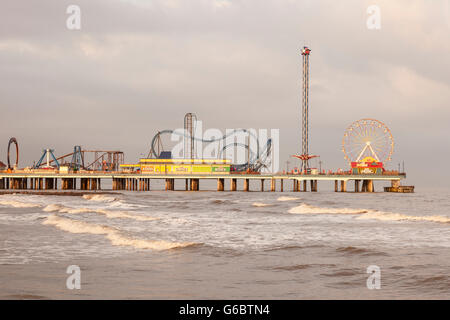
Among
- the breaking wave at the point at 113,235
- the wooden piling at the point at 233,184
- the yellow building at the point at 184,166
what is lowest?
the wooden piling at the point at 233,184

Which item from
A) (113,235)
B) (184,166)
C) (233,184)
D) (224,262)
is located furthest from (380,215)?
(184,166)

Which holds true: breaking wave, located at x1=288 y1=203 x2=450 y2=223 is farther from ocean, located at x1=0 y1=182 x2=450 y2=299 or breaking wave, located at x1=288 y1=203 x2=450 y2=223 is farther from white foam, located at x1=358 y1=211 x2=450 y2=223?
ocean, located at x1=0 y1=182 x2=450 y2=299

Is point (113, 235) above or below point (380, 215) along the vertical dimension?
above

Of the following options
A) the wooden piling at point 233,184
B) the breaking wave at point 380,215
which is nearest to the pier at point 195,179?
the wooden piling at point 233,184

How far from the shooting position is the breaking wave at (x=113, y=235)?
702 inches

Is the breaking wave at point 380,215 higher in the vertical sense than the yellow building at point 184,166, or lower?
lower

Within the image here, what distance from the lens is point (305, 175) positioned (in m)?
105

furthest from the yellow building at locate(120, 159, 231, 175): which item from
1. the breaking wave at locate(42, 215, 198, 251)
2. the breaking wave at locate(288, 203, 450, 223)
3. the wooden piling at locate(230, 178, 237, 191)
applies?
the breaking wave at locate(42, 215, 198, 251)

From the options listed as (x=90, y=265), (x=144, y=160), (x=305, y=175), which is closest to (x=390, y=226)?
(x=90, y=265)

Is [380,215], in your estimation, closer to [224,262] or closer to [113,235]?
[113,235]

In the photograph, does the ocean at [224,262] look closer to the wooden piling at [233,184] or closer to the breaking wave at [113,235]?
the breaking wave at [113,235]

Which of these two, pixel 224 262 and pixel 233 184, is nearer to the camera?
pixel 224 262

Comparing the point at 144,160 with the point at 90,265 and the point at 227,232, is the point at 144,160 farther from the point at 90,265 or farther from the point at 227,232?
the point at 90,265

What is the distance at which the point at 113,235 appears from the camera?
2047 centimetres
